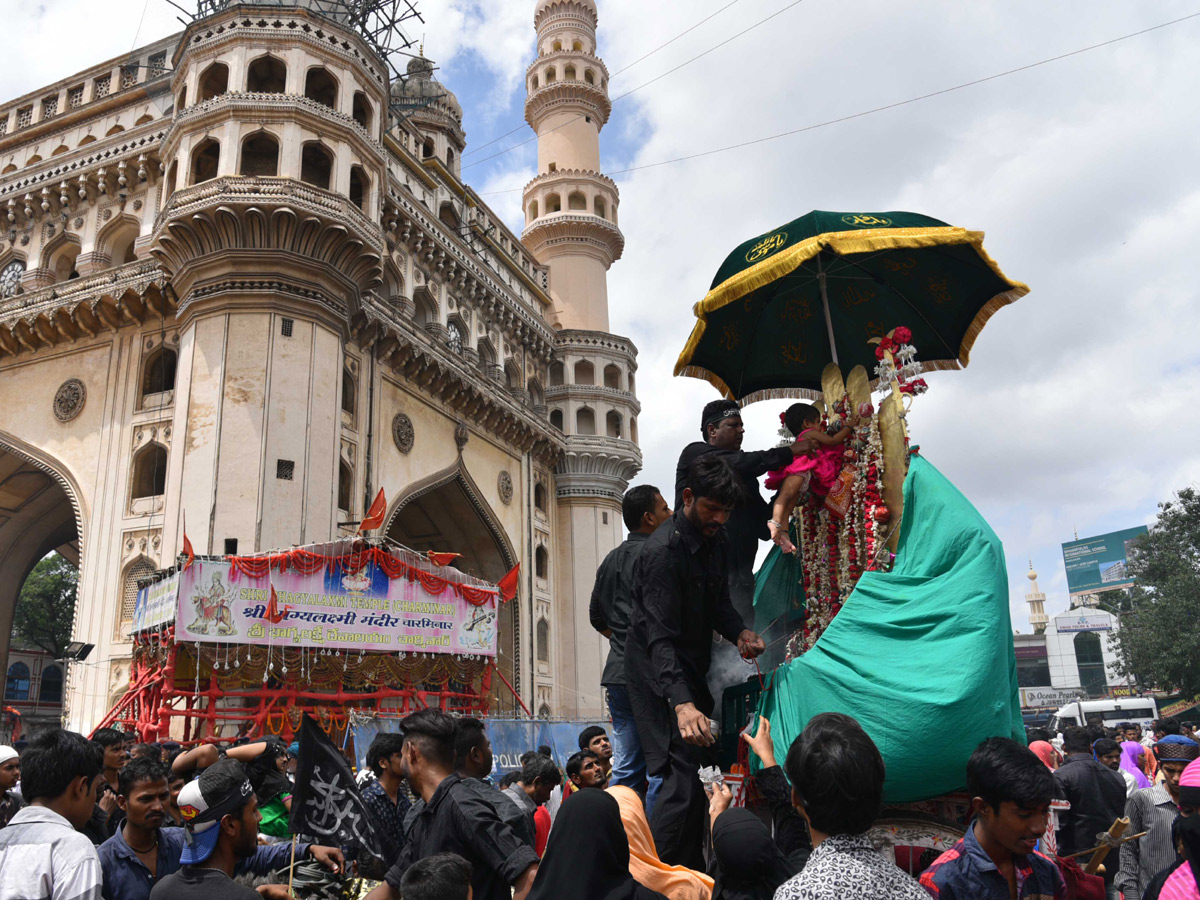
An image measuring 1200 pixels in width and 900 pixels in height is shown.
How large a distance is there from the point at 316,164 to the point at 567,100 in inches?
624

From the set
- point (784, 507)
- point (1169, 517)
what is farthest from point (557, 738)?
point (1169, 517)

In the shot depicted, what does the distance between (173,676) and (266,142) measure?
10.8m

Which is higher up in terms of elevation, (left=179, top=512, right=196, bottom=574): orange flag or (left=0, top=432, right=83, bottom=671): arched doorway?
(left=0, top=432, right=83, bottom=671): arched doorway

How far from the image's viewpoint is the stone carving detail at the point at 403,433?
22.1m

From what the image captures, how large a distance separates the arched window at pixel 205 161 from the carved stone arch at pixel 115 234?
10.4 feet

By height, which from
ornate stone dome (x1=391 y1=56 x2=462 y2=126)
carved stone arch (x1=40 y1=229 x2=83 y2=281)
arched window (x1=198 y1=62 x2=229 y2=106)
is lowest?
carved stone arch (x1=40 y1=229 x2=83 y2=281)

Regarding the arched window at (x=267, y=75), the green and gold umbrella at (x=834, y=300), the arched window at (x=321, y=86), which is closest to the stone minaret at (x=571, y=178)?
the arched window at (x=321, y=86)

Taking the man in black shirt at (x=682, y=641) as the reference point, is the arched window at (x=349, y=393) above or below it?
above

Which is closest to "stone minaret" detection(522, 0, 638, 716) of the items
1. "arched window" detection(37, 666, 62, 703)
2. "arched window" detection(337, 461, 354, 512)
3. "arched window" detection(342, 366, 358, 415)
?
"arched window" detection(337, 461, 354, 512)

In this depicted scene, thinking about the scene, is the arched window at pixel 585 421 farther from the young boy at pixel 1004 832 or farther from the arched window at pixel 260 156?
the young boy at pixel 1004 832

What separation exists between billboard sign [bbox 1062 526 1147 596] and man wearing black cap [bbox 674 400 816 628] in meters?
92.0

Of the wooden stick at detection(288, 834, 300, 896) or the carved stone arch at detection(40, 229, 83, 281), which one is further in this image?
the carved stone arch at detection(40, 229, 83, 281)

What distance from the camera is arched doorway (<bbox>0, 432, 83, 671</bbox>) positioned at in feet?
75.2

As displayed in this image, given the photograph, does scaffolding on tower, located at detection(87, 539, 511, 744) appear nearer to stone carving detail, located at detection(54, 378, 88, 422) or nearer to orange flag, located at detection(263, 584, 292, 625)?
orange flag, located at detection(263, 584, 292, 625)
